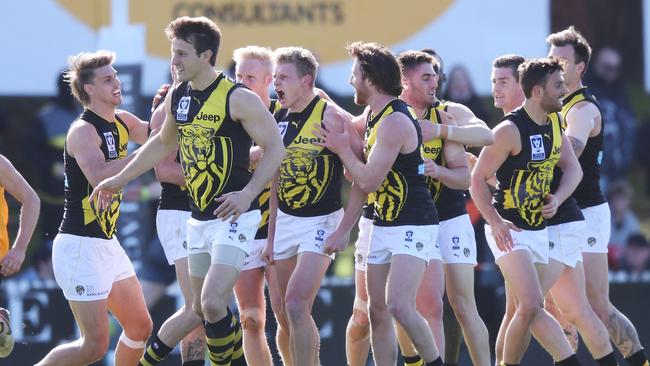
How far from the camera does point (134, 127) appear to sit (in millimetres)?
8141

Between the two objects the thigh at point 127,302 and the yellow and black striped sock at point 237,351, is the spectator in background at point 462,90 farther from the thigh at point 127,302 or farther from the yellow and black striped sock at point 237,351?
the yellow and black striped sock at point 237,351

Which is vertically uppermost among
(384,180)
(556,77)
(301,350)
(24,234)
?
(556,77)

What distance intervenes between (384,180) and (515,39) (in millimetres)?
3820

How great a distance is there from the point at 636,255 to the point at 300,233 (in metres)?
4.72

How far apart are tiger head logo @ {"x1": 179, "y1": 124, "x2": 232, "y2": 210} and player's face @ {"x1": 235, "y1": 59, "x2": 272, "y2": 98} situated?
3.61ft

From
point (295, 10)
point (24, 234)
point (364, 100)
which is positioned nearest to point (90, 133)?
point (24, 234)

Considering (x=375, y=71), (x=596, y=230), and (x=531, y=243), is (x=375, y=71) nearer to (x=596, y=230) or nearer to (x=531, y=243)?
(x=531, y=243)

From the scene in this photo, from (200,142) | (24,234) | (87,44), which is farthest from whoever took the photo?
(87,44)

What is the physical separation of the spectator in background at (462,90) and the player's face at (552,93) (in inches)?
113

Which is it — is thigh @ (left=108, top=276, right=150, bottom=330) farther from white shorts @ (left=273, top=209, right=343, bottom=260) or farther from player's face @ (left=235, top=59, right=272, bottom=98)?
player's face @ (left=235, top=59, right=272, bottom=98)

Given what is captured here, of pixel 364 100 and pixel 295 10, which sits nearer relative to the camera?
pixel 364 100

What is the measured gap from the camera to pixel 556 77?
7859 mm

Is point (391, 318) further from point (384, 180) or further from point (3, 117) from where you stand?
point (3, 117)

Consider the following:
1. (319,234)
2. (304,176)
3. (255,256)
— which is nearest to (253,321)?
(255,256)
